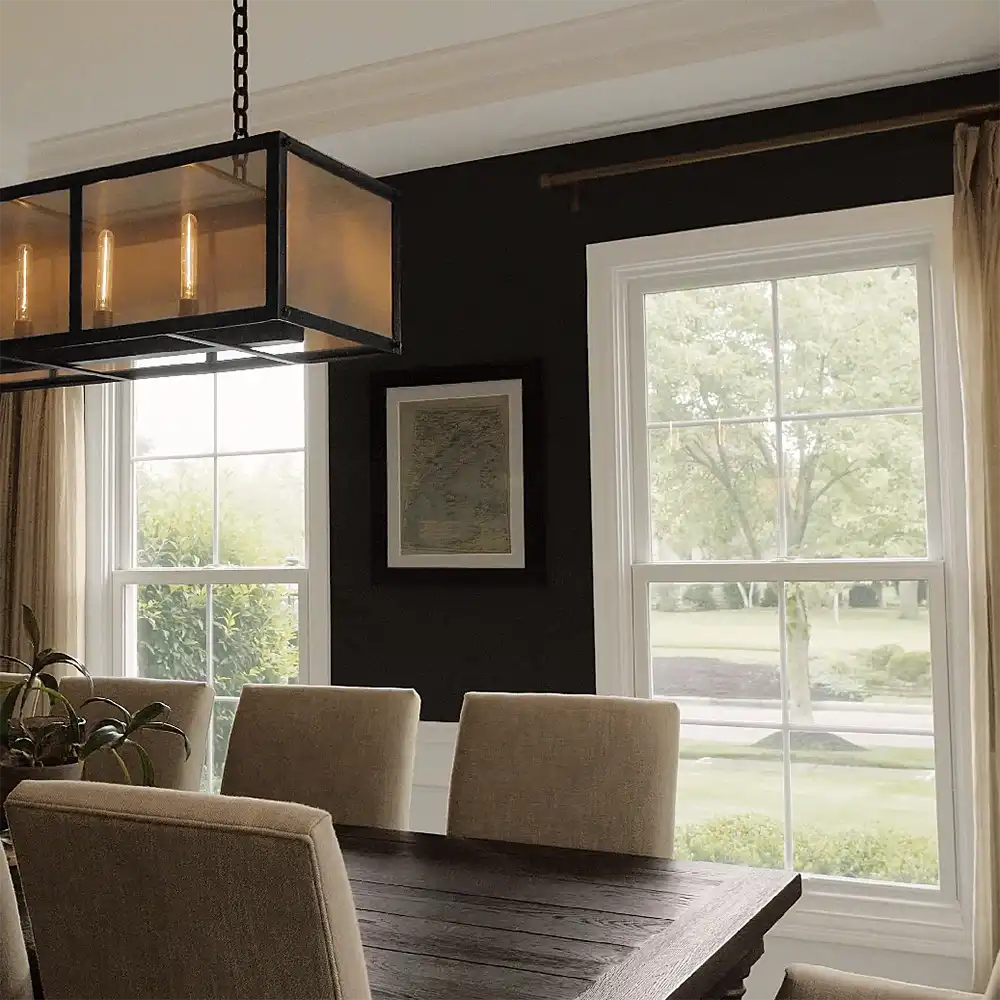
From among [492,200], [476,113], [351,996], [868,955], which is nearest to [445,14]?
[476,113]

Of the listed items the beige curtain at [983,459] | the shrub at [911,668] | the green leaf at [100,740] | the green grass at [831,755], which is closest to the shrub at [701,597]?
the green grass at [831,755]

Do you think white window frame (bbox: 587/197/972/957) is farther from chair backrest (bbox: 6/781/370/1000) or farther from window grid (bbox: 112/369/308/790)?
chair backrest (bbox: 6/781/370/1000)

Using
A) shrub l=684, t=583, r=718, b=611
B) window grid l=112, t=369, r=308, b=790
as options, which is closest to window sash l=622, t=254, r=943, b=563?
shrub l=684, t=583, r=718, b=611

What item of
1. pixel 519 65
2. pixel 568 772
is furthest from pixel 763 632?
pixel 519 65

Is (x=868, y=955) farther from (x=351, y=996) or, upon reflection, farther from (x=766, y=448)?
(x=351, y=996)

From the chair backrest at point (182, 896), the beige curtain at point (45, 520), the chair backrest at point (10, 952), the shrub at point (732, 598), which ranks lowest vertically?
the chair backrest at point (10, 952)

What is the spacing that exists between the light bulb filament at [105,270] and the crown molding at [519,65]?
1.59 m

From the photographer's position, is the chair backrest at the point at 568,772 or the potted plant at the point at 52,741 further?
the chair backrest at the point at 568,772

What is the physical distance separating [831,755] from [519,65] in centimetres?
221

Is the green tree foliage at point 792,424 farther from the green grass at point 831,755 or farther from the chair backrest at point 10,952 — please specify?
the chair backrest at point 10,952

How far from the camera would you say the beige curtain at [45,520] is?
4.30 meters

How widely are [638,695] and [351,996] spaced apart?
7.73 ft

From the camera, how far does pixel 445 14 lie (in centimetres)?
305

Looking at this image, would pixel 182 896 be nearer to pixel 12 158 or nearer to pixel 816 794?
pixel 816 794
